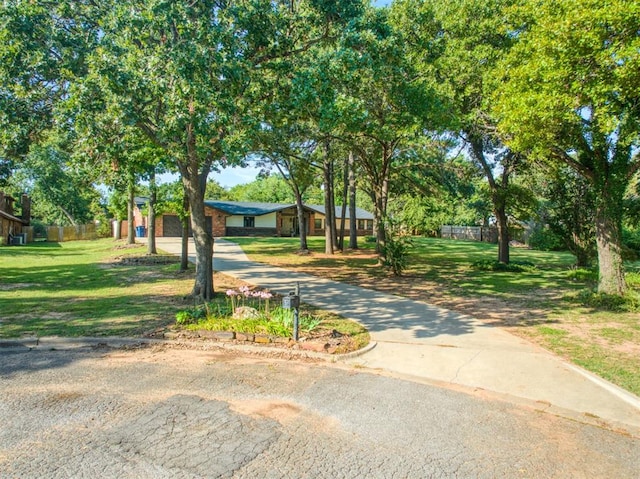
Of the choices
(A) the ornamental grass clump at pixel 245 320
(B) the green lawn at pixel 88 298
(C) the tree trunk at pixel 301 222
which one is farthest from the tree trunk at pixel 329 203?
(A) the ornamental grass clump at pixel 245 320

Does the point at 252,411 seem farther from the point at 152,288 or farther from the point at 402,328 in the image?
the point at 152,288

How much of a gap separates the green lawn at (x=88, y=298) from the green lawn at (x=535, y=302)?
598 centimetres

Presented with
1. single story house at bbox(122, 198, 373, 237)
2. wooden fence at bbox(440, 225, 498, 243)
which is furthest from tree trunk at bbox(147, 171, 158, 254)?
wooden fence at bbox(440, 225, 498, 243)

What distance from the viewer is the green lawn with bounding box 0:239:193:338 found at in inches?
284

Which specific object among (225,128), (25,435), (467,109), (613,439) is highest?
(467,109)

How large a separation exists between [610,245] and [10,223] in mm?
39230

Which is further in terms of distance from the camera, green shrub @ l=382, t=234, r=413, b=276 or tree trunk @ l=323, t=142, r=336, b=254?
tree trunk @ l=323, t=142, r=336, b=254

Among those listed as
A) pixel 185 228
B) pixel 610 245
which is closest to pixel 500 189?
pixel 610 245

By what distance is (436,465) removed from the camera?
328 centimetres

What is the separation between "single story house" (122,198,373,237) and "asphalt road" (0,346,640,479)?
112 feet

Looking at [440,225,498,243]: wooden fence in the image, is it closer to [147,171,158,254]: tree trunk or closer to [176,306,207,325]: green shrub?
[147,171,158,254]: tree trunk

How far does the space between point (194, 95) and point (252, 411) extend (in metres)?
5.22

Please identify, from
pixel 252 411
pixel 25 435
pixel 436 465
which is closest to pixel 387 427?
pixel 436 465

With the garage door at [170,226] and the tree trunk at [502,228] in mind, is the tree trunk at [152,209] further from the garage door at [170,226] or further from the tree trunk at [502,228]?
the garage door at [170,226]
